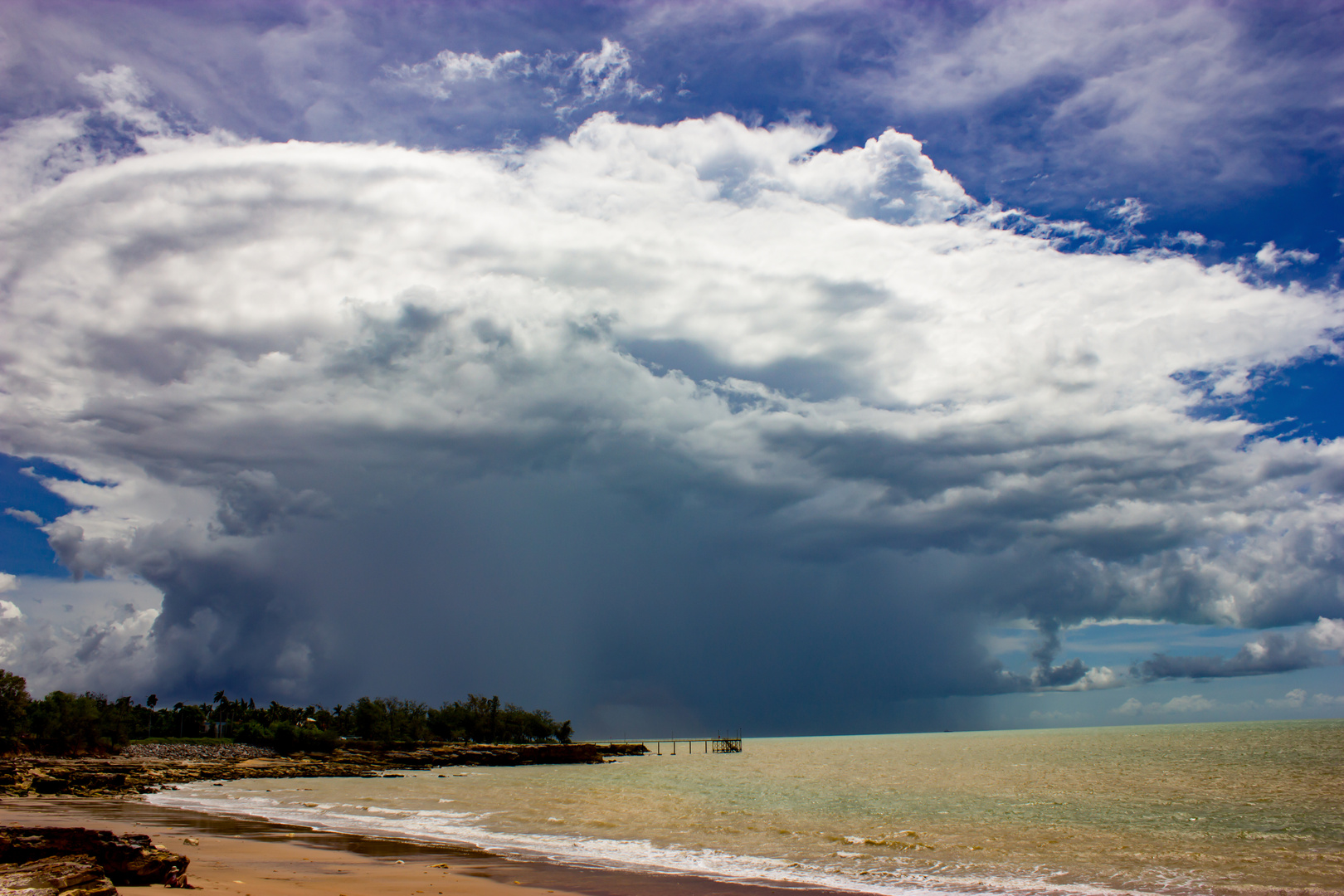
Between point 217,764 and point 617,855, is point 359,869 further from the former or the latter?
point 217,764

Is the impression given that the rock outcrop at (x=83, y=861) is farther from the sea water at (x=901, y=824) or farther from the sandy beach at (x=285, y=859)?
the sea water at (x=901, y=824)

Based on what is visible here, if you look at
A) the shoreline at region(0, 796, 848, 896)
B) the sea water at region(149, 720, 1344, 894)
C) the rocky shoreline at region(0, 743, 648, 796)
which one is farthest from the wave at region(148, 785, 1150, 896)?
the rocky shoreline at region(0, 743, 648, 796)

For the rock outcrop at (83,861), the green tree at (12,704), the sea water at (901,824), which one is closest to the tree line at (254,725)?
the green tree at (12,704)

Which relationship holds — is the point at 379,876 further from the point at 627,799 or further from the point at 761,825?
the point at 627,799

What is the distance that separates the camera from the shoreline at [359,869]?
17516 mm

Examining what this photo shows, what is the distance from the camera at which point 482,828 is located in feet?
110

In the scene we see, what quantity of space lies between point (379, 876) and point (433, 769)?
90593mm

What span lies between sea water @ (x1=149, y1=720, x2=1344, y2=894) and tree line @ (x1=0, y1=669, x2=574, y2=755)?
54831 millimetres

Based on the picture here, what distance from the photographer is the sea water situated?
71.6ft

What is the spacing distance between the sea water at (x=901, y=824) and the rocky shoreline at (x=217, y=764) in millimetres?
5153

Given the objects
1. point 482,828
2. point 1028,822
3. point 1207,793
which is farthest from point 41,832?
point 1207,793

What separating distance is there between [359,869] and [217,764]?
283 ft

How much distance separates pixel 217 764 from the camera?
89.4 meters

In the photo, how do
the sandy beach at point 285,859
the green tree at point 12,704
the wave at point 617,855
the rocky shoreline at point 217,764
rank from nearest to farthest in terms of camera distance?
the sandy beach at point 285,859 → the wave at point 617,855 → the rocky shoreline at point 217,764 → the green tree at point 12,704
